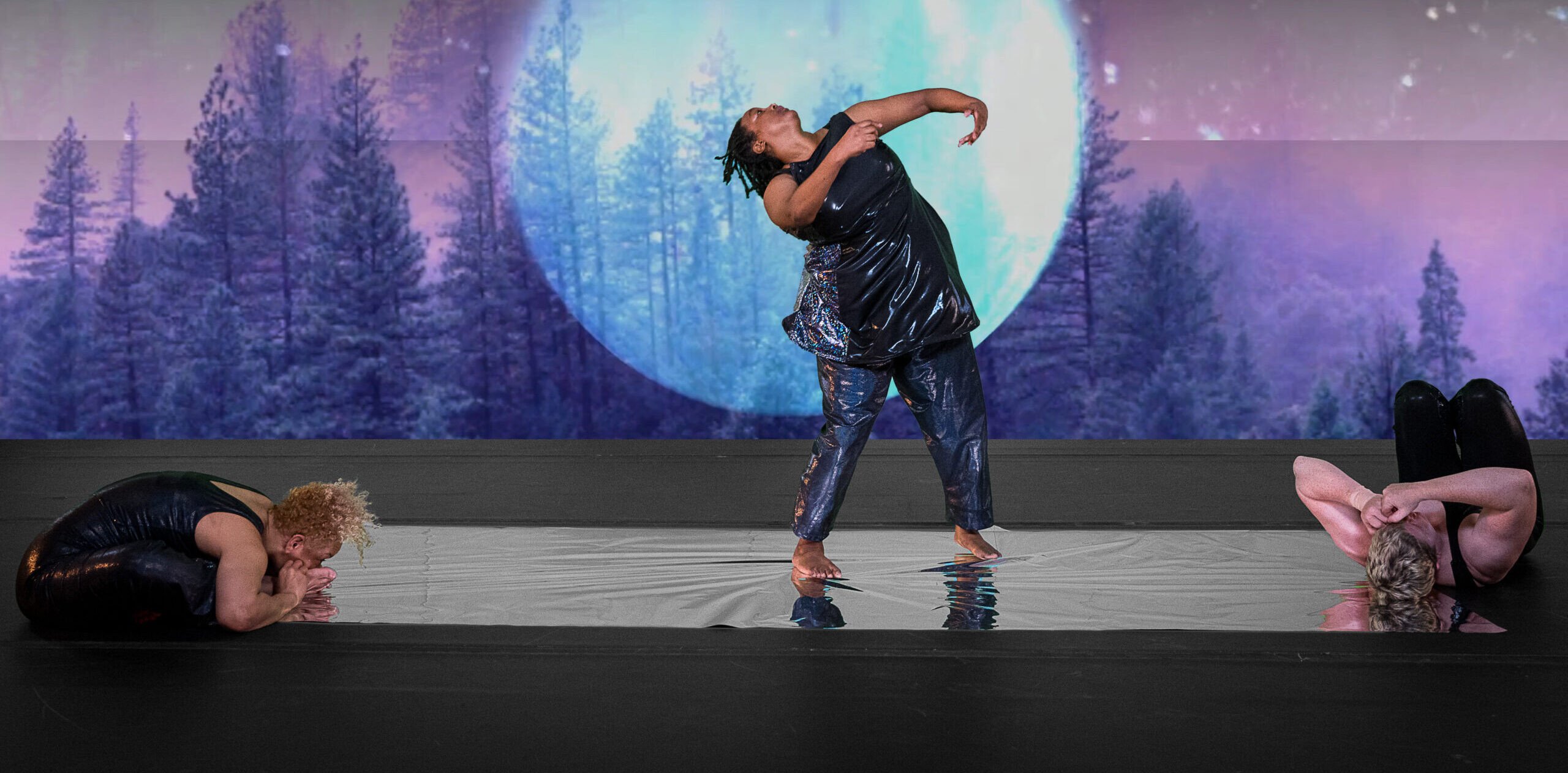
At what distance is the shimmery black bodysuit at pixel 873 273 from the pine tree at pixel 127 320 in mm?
4574

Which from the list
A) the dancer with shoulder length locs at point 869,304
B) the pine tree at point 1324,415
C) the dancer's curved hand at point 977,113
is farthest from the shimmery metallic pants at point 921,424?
the pine tree at point 1324,415

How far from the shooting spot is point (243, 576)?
2.08 meters

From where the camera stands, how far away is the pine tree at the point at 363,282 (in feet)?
19.6

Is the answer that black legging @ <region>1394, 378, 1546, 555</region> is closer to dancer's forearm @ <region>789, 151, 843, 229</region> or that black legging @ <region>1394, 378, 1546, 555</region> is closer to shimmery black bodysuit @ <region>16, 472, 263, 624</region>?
dancer's forearm @ <region>789, 151, 843, 229</region>

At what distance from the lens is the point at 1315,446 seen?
471 centimetres

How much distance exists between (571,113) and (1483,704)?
4.95 meters

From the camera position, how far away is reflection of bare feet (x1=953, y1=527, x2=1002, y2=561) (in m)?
2.80

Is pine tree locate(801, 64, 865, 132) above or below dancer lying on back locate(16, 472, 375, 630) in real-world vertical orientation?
above

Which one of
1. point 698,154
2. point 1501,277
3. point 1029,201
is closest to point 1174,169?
point 1029,201

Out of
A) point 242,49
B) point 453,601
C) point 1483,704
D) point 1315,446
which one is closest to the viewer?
point 1483,704

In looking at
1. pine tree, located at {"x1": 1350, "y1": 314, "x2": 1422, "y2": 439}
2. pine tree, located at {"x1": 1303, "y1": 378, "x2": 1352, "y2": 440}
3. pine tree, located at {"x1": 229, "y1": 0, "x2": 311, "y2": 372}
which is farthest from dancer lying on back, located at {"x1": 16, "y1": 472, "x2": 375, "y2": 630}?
pine tree, located at {"x1": 1350, "y1": 314, "x2": 1422, "y2": 439}

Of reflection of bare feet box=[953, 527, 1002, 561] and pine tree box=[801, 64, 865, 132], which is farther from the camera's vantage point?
pine tree box=[801, 64, 865, 132]

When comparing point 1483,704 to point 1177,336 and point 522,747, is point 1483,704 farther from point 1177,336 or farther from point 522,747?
point 1177,336

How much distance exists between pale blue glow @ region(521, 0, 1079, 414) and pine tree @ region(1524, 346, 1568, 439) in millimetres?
2338
